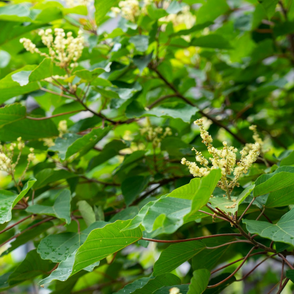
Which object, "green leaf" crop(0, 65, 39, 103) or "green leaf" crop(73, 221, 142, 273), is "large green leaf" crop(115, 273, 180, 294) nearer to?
"green leaf" crop(73, 221, 142, 273)

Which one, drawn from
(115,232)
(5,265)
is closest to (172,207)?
(115,232)

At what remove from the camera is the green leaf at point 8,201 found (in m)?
0.89

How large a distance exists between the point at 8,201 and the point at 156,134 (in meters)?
0.59

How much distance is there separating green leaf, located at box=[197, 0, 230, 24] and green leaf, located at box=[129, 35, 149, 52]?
0.50 metres

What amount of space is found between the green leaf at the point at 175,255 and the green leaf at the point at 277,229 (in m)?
0.19

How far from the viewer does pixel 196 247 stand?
905mm

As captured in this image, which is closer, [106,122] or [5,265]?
[106,122]

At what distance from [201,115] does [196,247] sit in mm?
746

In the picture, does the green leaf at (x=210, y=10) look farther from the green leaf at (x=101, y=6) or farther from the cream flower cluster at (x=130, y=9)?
the green leaf at (x=101, y=6)

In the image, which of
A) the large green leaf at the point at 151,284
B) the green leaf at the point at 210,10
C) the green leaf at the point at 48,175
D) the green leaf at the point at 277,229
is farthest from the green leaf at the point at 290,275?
the green leaf at the point at 210,10

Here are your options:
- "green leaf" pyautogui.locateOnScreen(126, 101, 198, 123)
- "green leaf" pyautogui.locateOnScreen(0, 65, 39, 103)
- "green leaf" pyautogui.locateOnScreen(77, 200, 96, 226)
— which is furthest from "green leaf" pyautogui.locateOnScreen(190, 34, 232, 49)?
"green leaf" pyautogui.locateOnScreen(77, 200, 96, 226)

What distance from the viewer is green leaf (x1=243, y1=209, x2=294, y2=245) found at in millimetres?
691

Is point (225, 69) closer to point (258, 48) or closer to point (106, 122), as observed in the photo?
point (258, 48)

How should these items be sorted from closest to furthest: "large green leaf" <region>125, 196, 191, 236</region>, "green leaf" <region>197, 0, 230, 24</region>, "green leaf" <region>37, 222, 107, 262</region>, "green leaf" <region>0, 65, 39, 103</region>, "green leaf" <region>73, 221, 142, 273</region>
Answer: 1. "large green leaf" <region>125, 196, 191, 236</region>
2. "green leaf" <region>73, 221, 142, 273</region>
3. "green leaf" <region>37, 222, 107, 262</region>
4. "green leaf" <region>0, 65, 39, 103</region>
5. "green leaf" <region>197, 0, 230, 24</region>
